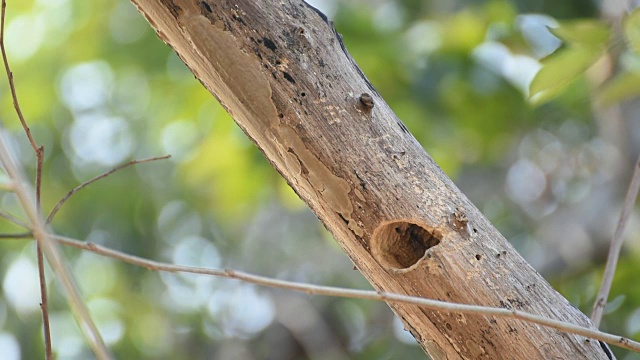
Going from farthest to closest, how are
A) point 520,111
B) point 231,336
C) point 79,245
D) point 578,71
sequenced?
point 231,336 → point 520,111 → point 578,71 → point 79,245

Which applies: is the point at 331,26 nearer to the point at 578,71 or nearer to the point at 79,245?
the point at 79,245

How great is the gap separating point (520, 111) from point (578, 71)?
1.55 metres

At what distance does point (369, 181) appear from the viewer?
862mm

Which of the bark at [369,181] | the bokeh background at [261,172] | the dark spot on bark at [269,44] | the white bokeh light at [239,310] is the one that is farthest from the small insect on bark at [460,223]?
the white bokeh light at [239,310]

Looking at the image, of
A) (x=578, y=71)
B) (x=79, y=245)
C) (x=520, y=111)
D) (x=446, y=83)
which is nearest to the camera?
(x=79, y=245)

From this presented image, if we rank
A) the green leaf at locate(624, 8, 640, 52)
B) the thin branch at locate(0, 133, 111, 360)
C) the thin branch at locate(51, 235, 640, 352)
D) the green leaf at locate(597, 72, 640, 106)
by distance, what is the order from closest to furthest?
the thin branch at locate(0, 133, 111, 360), the thin branch at locate(51, 235, 640, 352), the green leaf at locate(624, 8, 640, 52), the green leaf at locate(597, 72, 640, 106)

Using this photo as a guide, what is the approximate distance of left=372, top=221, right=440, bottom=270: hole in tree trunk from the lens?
0.88m

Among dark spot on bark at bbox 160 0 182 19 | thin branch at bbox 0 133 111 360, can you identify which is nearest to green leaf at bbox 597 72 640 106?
dark spot on bark at bbox 160 0 182 19

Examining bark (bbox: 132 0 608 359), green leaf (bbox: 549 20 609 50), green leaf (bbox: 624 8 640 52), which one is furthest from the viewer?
green leaf (bbox: 549 20 609 50)

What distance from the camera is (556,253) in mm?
2670

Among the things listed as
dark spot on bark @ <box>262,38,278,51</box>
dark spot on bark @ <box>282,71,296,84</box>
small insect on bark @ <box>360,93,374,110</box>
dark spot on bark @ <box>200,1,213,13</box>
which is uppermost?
dark spot on bark @ <box>200,1,213,13</box>

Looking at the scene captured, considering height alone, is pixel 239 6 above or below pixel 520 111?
below

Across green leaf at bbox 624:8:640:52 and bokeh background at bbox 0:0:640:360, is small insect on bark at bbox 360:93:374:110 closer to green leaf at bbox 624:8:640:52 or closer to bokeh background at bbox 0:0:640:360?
green leaf at bbox 624:8:640:52

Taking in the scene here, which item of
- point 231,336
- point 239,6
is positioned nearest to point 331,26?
point 239,6
